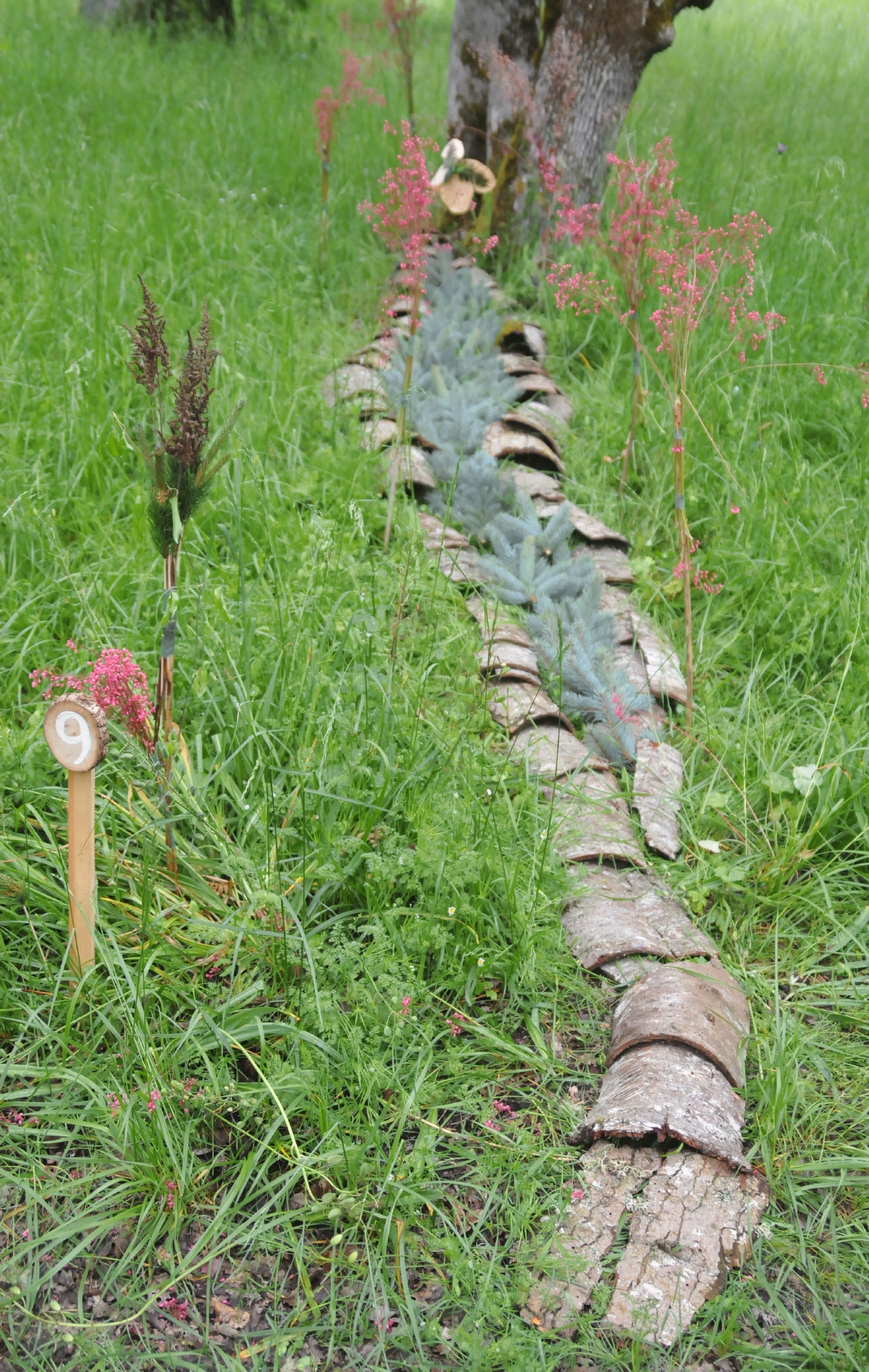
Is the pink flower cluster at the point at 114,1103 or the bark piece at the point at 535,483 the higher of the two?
the bark piece at the point at 535,483

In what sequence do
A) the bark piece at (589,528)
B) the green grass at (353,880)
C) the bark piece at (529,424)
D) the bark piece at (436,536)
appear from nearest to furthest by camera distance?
the green grass at (353,880) → the bark piece at (436,536) → the bark piece at (589,528) → the bark piece at (529,424)

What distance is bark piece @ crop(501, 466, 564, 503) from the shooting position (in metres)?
3.34

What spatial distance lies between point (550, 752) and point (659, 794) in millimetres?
288

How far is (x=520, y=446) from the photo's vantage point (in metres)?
3.46

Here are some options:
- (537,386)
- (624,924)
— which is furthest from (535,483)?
(624,924)

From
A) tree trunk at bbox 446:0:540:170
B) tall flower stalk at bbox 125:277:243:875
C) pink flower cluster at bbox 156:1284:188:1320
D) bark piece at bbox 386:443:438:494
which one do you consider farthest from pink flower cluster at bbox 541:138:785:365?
pink flower cluster at bbox 156:1284:188:1320

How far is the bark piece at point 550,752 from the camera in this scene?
2.33 m

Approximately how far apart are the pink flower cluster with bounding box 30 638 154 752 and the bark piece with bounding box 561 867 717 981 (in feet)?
3.10

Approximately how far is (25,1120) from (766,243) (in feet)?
15.1

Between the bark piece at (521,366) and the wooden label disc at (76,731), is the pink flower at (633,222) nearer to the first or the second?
the bark piece at (521,366)

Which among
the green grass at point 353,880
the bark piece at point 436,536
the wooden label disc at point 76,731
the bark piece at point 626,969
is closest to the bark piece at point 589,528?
the green grass at point 353,880

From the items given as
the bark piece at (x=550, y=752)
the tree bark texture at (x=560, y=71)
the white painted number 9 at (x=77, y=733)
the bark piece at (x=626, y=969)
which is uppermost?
the tree bark texture at (x=560, y=71)

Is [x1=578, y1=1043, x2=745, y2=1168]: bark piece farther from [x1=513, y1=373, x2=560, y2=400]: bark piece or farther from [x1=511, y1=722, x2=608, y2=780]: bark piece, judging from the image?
[x1=513, y1=373, x2=560, y2=400]: bark piece

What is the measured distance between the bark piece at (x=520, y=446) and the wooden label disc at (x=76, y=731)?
85.2 inches
